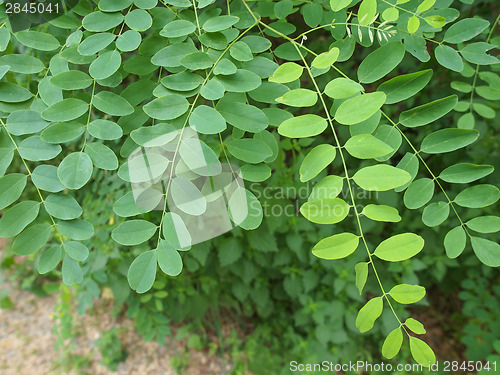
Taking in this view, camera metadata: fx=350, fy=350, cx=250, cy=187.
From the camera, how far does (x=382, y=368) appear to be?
154 cm

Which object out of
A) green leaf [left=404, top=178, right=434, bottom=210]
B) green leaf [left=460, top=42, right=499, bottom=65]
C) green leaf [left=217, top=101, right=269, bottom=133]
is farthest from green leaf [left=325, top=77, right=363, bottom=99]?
green leaf [left=460, top=42, right=499, bottom=65]

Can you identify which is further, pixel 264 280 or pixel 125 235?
pixel 264 280

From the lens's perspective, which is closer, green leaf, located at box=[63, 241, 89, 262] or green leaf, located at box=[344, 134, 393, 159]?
green leaf, located at box=[344, 134, 393, 159]

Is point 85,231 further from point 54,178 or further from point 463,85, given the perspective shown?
point 463,85

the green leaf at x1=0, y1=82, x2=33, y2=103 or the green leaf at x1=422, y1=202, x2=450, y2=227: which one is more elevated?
the green leaf at x1=0, y1=82, x2=33, y2=103

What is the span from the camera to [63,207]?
63 centimetres

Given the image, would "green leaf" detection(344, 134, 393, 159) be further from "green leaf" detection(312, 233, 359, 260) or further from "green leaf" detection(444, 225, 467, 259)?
"green leaf" detection(444, 225, 467, 259)

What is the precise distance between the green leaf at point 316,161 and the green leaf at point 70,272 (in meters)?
0.44

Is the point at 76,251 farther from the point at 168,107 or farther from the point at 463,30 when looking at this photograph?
the point at 463,30

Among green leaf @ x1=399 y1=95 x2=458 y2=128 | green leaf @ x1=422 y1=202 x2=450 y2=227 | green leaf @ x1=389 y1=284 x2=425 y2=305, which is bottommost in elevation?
green leaf @ x1=389 y1=284 x2=425 y2=305

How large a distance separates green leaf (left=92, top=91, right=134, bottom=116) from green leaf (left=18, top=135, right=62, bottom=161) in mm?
105

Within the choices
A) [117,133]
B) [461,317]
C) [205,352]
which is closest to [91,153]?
[117,133]

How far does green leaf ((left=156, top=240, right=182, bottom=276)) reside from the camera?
1.89 ft

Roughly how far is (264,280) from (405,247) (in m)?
1.15
